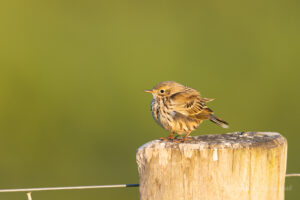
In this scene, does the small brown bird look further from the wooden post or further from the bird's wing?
the wooden post

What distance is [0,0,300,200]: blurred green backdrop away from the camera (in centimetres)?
1408

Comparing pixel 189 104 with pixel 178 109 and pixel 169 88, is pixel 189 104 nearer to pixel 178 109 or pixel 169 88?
pixel 178 109

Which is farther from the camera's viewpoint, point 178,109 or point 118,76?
point 118,76

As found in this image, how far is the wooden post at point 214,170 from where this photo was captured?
14.0 ft

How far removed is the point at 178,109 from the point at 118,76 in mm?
10066

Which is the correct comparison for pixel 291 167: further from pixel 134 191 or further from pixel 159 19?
pixel 159 19

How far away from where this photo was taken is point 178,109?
657cm

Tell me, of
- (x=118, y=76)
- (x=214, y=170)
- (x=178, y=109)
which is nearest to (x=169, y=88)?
(x=178, y=109)

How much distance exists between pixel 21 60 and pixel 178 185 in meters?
14.1

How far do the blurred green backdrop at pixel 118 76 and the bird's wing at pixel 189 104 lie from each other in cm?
622

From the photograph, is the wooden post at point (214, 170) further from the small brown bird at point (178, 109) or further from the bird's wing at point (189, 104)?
the bird's wing at point (189, 104)

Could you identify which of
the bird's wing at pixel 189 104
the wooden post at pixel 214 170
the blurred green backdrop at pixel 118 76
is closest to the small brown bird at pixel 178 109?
the bird's wing at pixel 189 104

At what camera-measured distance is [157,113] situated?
660cm

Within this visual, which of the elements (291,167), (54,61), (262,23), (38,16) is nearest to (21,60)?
(54,61)
